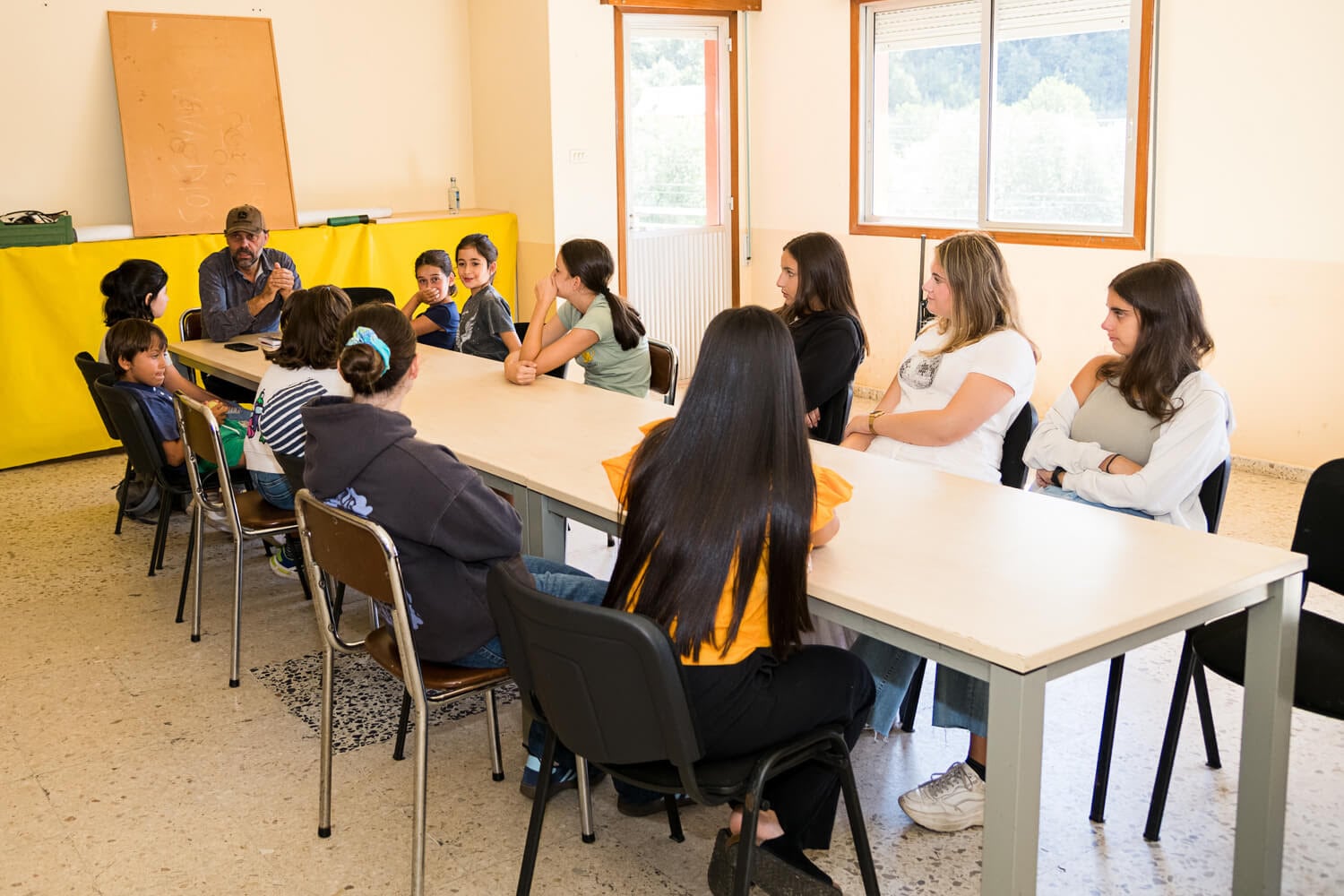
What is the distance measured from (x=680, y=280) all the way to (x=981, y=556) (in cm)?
536

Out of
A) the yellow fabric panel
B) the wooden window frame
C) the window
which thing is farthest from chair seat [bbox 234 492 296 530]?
the window

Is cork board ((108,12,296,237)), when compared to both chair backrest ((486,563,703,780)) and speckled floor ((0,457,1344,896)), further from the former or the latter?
chair backrest ((486,563,703,780))

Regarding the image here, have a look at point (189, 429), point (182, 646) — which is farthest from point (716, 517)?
point (182, 646)

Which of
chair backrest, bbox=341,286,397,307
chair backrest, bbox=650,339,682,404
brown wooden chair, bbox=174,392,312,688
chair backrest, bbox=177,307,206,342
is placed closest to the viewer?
brown wooden chair, bbox=174,392,312,688

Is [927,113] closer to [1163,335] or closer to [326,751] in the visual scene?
[1163,335]

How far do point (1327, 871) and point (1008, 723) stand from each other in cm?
106

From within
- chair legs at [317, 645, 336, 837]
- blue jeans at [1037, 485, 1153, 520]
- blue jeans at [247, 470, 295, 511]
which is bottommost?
chair legs at [317, 645, 336, 837]

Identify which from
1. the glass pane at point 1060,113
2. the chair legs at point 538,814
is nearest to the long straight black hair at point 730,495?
the chair legs at point 538,814

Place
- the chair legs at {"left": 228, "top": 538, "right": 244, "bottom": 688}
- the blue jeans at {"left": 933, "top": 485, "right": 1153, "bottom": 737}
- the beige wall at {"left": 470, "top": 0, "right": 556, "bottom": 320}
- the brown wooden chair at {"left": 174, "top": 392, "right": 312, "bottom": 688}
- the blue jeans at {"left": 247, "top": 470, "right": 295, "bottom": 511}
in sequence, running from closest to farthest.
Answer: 1. the blue jeans at {"left": 933, "top": 485, "right": 1153, "bottom": 737}
2. the brown wooden chair at {"left": 174, "top": 392, "right": 312, "bottom": 688}
3. the chair legs at {"left": 228, "top": 538, "right": 244, "bottom": 688}
4. the blue jeans at {"left": 247, "top": 470, "right": 295, "bottom": 511}
5. the beige wall at {"left": 470, "top": 0, "right": 556, "bottom": 320}

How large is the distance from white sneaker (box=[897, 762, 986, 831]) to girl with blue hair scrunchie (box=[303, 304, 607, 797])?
2.56 ft

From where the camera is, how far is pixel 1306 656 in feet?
7.82

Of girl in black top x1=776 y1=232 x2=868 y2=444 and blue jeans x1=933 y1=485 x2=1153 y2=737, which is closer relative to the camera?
blue jeans x1=933 y1=485 x2=1153 y2=737

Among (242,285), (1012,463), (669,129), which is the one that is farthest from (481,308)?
(669,129)

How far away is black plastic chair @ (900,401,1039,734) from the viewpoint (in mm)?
2979
